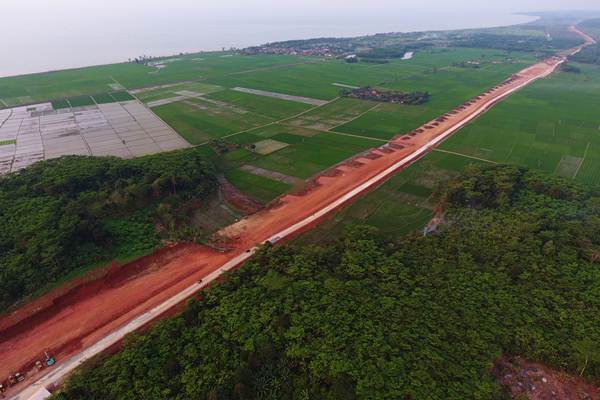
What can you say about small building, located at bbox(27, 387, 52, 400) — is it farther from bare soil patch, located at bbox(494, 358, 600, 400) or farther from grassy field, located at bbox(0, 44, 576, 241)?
bare soil patch, located at bbox(494, 358, 600, 400)

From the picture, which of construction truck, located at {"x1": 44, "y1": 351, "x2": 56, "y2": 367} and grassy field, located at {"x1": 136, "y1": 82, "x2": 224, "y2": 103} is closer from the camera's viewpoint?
construction truck, located at {"x1": 44, "y1": 351, "x2": 56, "y2": 367}

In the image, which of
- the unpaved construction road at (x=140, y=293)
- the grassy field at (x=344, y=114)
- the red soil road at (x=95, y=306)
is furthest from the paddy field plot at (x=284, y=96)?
the red soil road at (x=95, y=306)

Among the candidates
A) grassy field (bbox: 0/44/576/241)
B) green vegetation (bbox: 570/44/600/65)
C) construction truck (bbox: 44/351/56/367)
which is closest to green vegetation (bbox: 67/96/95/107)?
grassy field (bbox: 0/44/576/241)

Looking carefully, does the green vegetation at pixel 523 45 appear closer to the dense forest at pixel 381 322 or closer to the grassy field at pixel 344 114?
the grassy field at pixel 344 114

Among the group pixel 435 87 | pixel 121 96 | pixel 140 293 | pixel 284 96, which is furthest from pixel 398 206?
pixel 121 96

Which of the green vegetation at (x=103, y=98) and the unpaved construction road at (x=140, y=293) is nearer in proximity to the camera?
the unpaved construction road at (x=140, y=293)

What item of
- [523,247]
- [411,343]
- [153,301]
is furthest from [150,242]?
[523,247]
